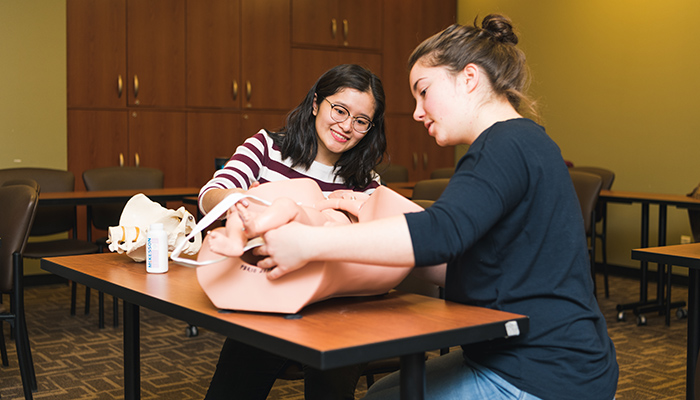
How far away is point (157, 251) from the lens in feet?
5.44

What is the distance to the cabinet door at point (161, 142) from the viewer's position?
5707 millimetres

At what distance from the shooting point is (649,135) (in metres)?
5.68

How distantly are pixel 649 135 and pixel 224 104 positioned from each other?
3.48 metres

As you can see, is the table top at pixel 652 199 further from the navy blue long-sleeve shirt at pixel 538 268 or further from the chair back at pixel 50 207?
the chair back at pixel 50 207

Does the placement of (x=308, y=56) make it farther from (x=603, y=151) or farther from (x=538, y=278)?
(x=538, y=278)

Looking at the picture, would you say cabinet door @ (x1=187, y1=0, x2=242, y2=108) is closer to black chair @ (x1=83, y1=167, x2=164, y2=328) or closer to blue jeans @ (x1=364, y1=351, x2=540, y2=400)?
black chair @ (x1=83, y1=167, x2=164, y2=328)

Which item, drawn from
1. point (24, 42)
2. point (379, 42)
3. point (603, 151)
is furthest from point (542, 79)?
point (24, 42)

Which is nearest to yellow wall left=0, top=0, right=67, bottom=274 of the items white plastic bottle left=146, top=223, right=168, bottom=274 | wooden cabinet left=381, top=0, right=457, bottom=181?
wooden cabinet left=381, top=0, right=457, bottom=181

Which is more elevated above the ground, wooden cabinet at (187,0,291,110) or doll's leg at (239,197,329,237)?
wooden cabinet at (187,0,291,110)

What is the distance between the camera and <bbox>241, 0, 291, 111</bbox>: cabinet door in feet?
20.1

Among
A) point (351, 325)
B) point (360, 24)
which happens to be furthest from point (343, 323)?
point (360, 24)

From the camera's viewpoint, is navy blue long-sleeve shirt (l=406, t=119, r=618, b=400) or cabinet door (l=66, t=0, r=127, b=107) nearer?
navy blue long-sleeve shirt (l=406, t=119, r=618, b=400)

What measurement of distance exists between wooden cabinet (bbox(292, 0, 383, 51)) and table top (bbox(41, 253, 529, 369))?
5166 mm

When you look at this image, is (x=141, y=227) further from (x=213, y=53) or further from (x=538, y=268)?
(x=213, y=53)
